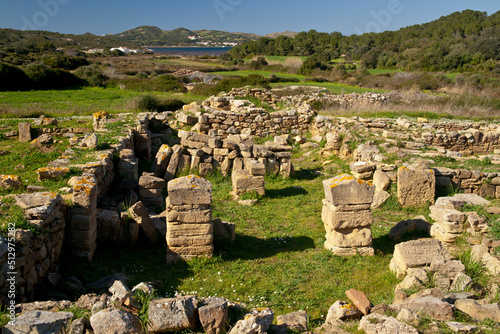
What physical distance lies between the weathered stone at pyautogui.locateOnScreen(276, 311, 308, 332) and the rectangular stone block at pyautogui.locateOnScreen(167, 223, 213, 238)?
258cm

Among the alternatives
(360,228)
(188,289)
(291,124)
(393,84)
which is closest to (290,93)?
(291,124)

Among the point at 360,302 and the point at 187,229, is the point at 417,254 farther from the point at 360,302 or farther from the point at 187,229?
the point at 187,229

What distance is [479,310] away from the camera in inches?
187

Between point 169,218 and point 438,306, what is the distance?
4.63 m

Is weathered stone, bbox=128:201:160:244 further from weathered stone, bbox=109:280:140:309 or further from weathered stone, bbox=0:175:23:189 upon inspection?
weathered stone, bbox=109:280:140:309

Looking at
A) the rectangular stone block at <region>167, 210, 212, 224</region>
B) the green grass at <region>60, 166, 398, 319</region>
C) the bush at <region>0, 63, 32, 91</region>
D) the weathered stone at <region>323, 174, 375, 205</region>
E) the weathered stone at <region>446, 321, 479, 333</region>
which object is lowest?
the green grass at <region>60, 166, 398, 319</region>

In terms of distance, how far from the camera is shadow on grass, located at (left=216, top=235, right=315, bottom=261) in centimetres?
751

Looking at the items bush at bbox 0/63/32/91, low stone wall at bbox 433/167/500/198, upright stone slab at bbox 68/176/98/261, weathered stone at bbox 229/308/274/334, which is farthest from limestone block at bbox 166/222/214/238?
bush at bbox 0/63/32/91

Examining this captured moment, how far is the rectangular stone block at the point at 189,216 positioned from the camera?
6918mm

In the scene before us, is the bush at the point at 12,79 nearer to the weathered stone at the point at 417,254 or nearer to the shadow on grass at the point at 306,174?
the shadow on grass at the point at 306,174

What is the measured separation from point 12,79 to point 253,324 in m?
34.8

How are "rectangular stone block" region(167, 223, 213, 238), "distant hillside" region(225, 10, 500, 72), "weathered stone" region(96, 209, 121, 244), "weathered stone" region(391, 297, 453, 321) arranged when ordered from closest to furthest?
"weathered stone" region(391, 297, 453, 321) → "rectangular stone block" region(167, 223, 213, 238) → "weathered stone" region(96, 209, 121, 244) → "distant hillside" region(225, 10, 500, 72)

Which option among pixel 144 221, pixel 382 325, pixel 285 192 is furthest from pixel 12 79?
pixel 382 325

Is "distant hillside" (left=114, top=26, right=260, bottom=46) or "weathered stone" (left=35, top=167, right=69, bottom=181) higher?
"distant hillside" (left=114, top=26, right=260, bottom=46)
